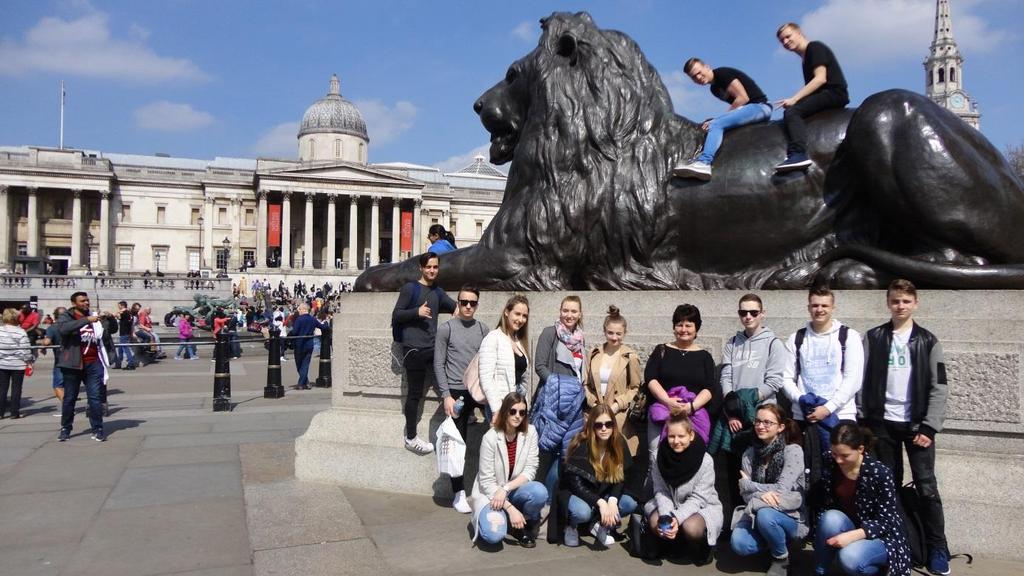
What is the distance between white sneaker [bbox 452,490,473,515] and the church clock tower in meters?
96.4

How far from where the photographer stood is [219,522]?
14.5 ft

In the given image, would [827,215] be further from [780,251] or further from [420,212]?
[420,212]

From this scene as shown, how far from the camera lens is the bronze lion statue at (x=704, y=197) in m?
4.13

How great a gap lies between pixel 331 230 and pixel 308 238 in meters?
2.21

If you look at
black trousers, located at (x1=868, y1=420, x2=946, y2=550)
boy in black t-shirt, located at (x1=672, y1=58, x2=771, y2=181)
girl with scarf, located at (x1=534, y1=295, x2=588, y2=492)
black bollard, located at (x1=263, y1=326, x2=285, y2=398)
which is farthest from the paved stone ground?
black bollard, located at (x1=263, y1=326, x2=285, y2=398)

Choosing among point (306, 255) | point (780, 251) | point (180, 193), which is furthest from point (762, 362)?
point (180, 193)

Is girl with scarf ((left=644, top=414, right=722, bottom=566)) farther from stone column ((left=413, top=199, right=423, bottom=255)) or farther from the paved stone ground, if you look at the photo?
stone column ((left=413, top=199, right=423, bottom=255))

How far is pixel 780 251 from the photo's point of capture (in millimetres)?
4621

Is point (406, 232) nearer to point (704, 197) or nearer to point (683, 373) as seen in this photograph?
point (704, 197)

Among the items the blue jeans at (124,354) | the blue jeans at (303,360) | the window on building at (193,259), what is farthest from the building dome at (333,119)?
the blue jeans at (303,360)

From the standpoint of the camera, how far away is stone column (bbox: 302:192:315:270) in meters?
66.1

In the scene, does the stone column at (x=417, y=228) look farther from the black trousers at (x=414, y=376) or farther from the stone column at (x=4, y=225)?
the black trousers at (x=414, y=376)

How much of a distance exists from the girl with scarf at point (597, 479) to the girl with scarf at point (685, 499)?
0.23 metres

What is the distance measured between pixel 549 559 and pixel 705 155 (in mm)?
2718
